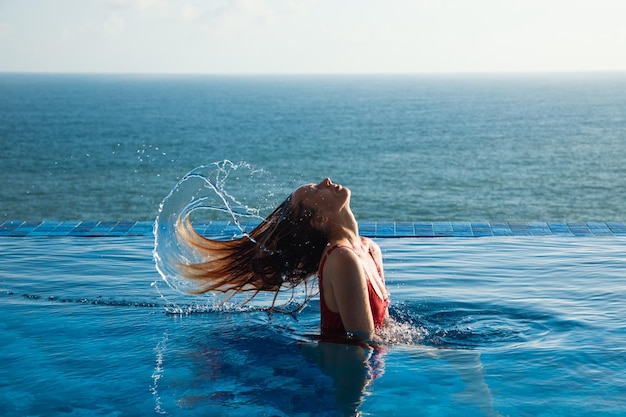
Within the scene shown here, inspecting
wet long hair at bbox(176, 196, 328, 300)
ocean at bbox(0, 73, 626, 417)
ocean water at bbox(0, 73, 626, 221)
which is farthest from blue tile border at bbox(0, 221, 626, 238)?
ocean water at bbox(0, 73, 626, 221)

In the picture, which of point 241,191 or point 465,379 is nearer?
point 465,379

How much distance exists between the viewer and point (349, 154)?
57.9 metres

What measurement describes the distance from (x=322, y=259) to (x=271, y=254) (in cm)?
39

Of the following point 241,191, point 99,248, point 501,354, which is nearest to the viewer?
point 501,354

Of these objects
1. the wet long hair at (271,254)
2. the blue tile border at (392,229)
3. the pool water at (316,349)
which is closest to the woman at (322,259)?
the wet long hair at (271,254)

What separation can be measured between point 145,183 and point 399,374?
40.2 meters

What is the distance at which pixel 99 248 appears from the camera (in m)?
7.62

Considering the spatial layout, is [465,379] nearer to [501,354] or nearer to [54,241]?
[501,354]

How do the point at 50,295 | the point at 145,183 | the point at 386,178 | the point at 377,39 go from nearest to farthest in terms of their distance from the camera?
the point at 50,295 < the point at 145,183 < the point at 386,178 < the point at 377,39

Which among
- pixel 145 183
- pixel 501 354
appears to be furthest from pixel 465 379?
pixel 145 183

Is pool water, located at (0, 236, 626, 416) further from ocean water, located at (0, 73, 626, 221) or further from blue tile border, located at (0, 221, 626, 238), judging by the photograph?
ocean water, located at (0, 73, 626, 221)

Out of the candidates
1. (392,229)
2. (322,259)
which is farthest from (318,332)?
(392,229)

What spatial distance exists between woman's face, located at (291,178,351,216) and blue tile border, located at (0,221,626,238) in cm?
404

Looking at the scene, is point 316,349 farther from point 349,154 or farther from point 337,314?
point 349,154
